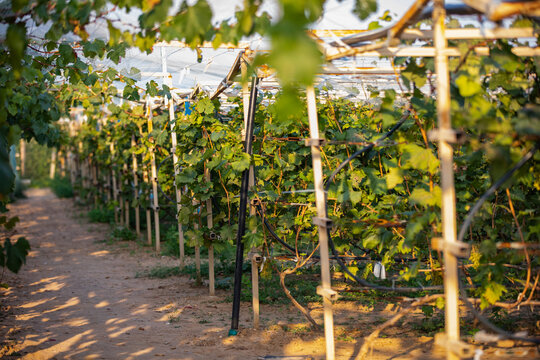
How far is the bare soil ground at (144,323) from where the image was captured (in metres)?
4.10

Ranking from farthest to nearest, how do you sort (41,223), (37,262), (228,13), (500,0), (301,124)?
(41,223), (37,262), (301,124), (228,13), (500,0)

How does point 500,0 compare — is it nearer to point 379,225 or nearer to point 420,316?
point 379,225

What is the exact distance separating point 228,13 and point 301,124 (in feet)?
7.26

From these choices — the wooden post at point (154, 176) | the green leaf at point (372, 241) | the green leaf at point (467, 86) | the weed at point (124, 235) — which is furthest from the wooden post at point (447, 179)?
the weed at point (124, 235)

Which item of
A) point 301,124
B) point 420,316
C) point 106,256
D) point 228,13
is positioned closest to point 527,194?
point 420,316

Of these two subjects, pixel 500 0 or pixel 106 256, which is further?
pixel 106 256

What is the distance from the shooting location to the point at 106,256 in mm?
9070

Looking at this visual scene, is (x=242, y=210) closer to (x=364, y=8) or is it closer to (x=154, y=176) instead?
(x=364, y=8)

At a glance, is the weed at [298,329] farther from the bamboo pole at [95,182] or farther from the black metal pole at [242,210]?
the bamboo pole at [95,182]

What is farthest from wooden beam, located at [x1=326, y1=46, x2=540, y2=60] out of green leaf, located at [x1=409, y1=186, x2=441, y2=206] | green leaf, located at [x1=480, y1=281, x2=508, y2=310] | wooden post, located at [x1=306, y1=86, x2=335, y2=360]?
green leaf, located at [x1=480, y1=281, x2=508, y2=310]

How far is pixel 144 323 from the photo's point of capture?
5051mm

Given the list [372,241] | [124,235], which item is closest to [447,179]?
[372,241]

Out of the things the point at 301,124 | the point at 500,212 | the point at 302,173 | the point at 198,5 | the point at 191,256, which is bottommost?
the point at 191,256

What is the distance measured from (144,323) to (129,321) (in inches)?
7.4
